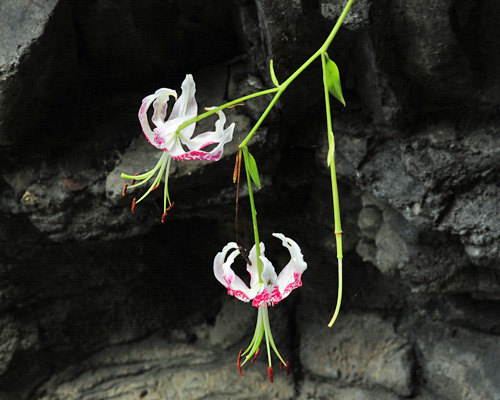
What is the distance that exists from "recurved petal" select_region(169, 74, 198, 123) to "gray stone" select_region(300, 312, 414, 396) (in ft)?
3.22

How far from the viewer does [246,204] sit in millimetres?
1434

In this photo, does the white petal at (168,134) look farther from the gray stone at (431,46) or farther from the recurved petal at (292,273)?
the gray stone at (431,46)

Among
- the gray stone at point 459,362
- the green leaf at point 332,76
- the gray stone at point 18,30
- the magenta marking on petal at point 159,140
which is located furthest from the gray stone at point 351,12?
the gray stone at point 459,362

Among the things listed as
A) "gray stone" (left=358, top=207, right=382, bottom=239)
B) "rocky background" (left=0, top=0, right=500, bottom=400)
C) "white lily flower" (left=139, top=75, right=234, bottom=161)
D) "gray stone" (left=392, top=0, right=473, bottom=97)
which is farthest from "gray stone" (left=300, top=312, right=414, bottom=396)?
"white lily flower" (left=139, top=75, right=234, bottom=161)

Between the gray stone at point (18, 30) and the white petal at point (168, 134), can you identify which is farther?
the gray stone at point (18, 30)

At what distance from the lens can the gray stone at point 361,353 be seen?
5.15 ft

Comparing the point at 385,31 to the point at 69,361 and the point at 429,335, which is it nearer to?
the point at 429,335

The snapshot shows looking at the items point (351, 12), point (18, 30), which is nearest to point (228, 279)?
point (351, 12)

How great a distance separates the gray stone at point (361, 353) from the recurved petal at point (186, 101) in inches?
38.6

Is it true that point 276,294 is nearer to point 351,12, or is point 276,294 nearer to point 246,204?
point 351,12

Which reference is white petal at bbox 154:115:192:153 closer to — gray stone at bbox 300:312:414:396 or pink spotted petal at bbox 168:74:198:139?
pink spotted petal at bbox 168:74:198:139

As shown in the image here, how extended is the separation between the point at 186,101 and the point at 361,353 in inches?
39.7

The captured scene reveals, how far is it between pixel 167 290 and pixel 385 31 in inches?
39.6

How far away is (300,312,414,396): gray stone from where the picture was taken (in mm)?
1569
